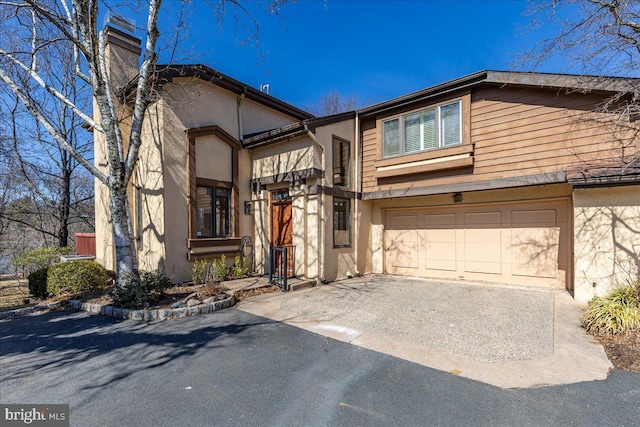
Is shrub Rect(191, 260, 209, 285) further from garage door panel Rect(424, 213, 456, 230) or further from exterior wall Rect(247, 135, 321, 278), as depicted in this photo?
garage door panel Rect(424, 213, 456, 230)

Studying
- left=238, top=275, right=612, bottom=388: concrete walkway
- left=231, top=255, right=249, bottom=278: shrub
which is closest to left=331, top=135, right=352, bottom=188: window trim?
left=238, top=275, right=612, bottom=388: concrete walkway

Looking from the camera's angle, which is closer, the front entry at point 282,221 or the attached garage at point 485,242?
the attached garage at point 485,242

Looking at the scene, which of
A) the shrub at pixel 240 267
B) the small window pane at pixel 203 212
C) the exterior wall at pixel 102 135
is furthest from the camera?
the exterior wall at pixel 102 135

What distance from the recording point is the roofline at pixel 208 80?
8055mm

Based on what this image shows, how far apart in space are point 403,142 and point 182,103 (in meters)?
6.56

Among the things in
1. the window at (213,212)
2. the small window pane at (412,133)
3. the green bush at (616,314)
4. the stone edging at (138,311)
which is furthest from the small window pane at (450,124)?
the stone edging at (138,311)

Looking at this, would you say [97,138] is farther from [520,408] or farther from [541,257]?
[541,257]

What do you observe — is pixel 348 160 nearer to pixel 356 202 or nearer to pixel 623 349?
pixel 356 202

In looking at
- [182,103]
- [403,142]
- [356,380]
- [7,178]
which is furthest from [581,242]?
[7,178]

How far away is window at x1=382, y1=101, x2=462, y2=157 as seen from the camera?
8.02m

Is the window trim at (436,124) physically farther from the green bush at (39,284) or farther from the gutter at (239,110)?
the green bush at (39,284)

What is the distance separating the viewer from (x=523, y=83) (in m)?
6.85

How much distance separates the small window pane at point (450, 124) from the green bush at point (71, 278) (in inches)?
397

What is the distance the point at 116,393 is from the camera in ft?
10.4
